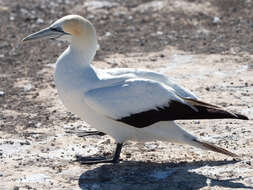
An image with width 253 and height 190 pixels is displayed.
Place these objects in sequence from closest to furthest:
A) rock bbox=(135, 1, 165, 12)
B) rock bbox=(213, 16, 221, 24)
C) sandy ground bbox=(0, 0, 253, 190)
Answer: sandy ground bbox=(0, 0, 253, 190) < rock bbox=(213, 16, 221, 24) < rock bbox=(135, 1, 165, 12)

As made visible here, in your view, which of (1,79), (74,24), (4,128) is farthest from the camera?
(1,79)

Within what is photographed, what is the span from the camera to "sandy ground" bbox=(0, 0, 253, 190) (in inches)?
235

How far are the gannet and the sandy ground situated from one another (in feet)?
0.98

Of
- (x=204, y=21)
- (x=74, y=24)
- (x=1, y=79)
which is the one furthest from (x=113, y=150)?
(x=204, y=21)

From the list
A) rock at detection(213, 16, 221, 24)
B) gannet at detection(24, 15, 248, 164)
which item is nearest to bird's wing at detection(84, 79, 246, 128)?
gannet at detection(24, 15, 248, 164)

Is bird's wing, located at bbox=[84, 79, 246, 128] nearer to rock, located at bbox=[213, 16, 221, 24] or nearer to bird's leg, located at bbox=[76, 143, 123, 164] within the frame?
bird's leg, located at bbox=[76, 143, 123, 164]

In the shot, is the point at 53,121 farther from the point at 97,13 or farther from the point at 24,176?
the point at 97,13

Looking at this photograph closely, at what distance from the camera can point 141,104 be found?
240 inches

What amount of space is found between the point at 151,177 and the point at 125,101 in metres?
0.75

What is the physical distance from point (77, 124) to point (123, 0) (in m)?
6.23

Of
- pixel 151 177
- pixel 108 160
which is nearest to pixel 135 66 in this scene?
pixel 108 160

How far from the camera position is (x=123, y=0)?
1335 cm

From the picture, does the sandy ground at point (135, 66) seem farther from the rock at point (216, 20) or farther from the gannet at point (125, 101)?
the gannet at point (125, 101)

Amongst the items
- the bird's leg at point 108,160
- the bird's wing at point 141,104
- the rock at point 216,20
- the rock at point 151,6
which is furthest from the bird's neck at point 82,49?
the rock at point 151,6
